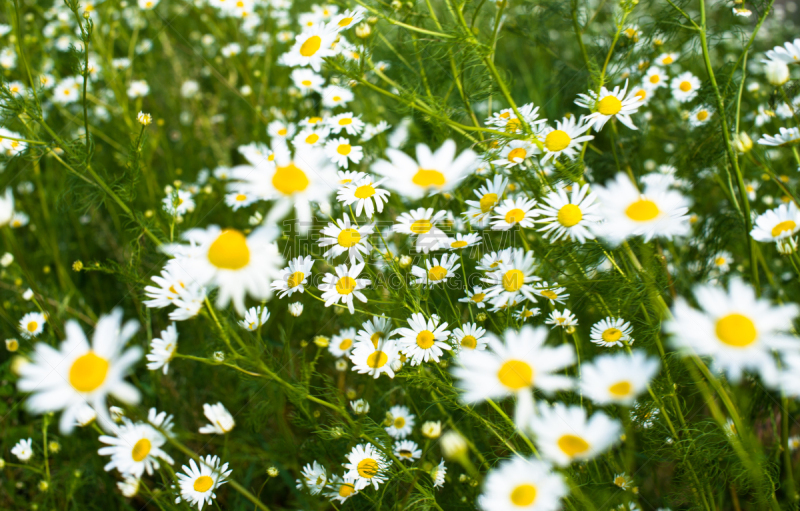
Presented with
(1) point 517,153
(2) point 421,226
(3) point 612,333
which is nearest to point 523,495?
(3) point 612,333

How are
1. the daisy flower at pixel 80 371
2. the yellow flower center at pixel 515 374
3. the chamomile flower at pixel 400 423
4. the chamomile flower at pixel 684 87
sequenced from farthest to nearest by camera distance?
the chamomile flower at pixel 684 87 < the chamomile flower at pixel 400 423 < the yellow flower center at pixel 515 374 < the daisy flower at pixel 80 371

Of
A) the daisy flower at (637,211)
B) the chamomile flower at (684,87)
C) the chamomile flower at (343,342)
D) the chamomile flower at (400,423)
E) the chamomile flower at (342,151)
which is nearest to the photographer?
the daisy flower at (637,211)

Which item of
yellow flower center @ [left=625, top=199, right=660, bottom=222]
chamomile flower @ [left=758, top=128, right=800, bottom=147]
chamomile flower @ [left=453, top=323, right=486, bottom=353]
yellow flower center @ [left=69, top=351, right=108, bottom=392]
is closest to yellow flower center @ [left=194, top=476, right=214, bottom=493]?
yellow flower center @ [left=69, top=351, right=108, bottom=392]

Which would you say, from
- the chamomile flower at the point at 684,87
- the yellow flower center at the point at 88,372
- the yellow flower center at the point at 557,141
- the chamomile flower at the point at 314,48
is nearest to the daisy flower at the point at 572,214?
the yellow flower center at the point at 557,141

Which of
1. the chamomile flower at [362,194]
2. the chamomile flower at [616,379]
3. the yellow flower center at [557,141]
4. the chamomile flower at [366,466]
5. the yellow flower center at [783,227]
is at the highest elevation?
the yellow flower center at [557,141]

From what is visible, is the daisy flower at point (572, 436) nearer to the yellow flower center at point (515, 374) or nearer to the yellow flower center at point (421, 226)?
the yellow flower center at point (515, 374)

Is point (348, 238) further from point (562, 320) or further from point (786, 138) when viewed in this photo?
point (786, 138)

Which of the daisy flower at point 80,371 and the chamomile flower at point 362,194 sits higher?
the chamomile flower at point 362,194
